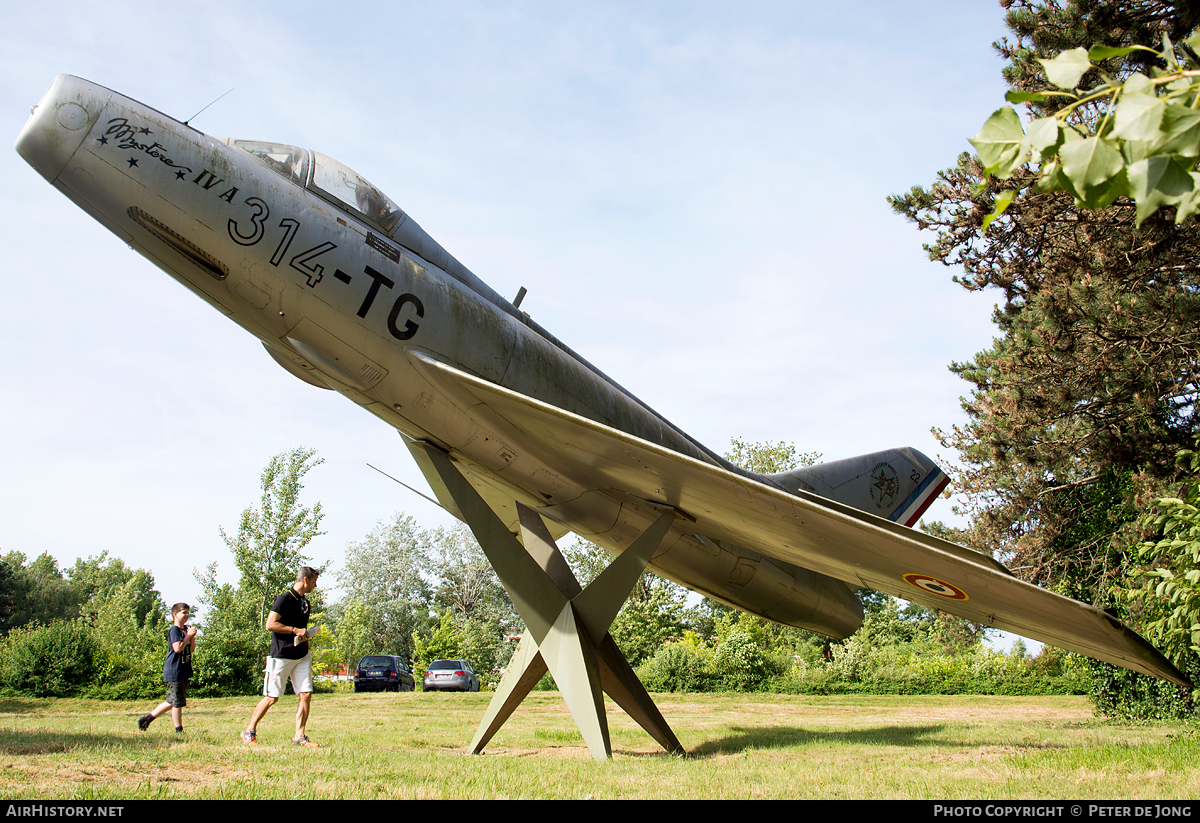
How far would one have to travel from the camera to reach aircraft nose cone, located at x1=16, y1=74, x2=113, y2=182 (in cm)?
588

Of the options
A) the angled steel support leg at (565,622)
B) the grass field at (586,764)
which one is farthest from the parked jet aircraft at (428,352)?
the grass field at (586,764)

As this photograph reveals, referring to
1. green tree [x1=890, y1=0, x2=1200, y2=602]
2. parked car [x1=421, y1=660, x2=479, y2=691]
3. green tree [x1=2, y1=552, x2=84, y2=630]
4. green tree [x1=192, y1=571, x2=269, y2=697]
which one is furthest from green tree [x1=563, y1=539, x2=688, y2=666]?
green tree [x1=2, y1=552, x2=84, y2=630]

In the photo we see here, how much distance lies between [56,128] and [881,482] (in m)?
10.4

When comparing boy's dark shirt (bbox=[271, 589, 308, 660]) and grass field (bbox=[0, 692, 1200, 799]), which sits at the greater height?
boy's dark shirt (bbox=[271, 589, 308, 660])

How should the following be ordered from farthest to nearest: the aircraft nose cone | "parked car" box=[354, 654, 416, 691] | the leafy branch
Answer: "parked car" box=[354, 654, 416, 691] < the aircraft nose cone < the leafy branch

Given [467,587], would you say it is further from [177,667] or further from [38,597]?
[177,667]

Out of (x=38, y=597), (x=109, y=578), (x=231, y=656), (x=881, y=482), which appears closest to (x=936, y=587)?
(x=881, y=482)

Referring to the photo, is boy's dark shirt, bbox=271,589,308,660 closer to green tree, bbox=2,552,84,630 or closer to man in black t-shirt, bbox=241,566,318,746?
man in black t-shirt, bbox=241,566,318,746

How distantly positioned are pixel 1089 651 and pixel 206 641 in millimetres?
18883

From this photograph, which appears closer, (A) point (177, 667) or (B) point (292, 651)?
(B) point (292, 651)

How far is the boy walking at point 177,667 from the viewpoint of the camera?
7477 millimetres

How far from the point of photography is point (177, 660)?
24.9 feet

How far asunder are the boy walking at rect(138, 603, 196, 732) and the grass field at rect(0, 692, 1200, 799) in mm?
200
